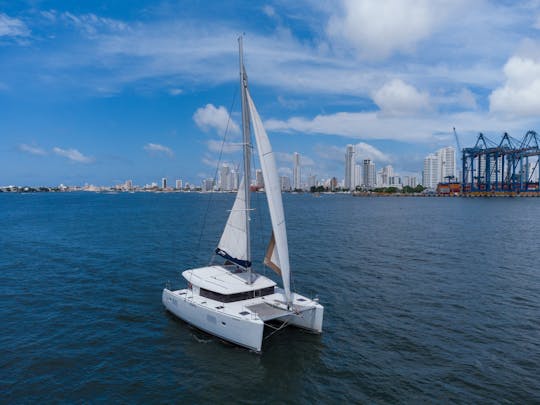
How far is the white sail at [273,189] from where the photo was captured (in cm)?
1770

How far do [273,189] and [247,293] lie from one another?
581 cm

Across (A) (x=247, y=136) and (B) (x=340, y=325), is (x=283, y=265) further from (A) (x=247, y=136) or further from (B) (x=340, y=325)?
(A) (x=247, y=136)

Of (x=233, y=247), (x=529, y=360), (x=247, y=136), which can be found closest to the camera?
(x=529, y=360)

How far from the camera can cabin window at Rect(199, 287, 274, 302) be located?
18.3m

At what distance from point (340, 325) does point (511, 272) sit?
20.8 meters

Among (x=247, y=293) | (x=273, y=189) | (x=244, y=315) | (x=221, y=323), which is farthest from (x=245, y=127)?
(x=221, y=323)

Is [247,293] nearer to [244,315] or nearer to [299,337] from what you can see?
[244,315]

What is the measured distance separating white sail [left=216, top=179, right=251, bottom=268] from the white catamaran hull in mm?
3012

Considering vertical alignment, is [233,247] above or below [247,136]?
below

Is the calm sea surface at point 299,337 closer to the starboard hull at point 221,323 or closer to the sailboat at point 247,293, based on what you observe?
the starboard hull at point 221,323

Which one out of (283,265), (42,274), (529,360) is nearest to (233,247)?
(283,265)

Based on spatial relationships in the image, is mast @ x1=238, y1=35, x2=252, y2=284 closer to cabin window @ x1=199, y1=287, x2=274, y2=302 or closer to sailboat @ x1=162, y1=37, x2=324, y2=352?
sailboat @ x1=162, y1=37, x2=324, y2=352

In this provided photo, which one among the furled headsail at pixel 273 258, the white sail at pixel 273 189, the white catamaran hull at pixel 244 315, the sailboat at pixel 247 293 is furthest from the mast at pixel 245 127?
the white catamaran hull at pixel 244 315

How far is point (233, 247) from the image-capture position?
70.1 ft
